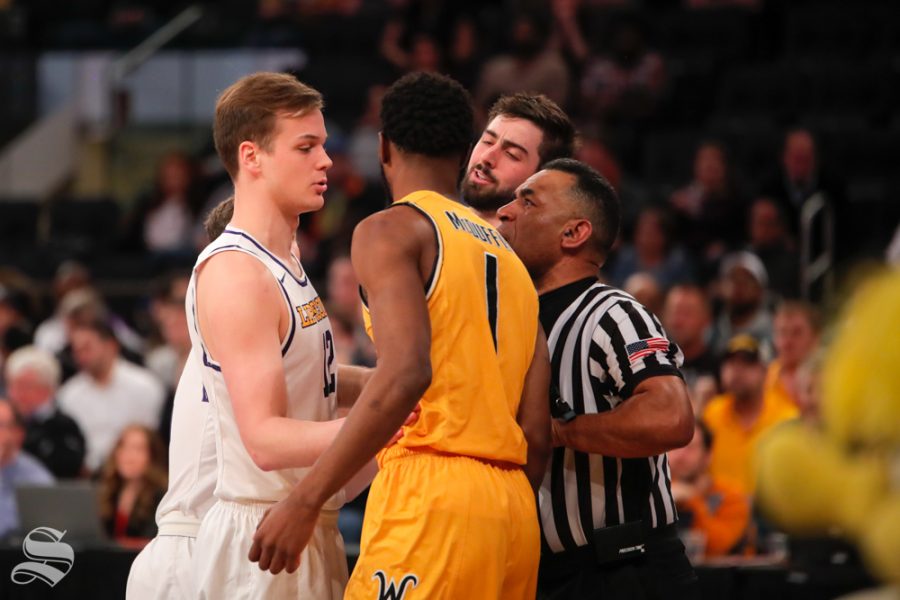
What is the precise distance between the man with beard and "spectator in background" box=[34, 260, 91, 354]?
7286 mm

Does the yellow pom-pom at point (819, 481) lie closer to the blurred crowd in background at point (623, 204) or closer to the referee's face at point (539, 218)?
the referee's face at point (539, 218)

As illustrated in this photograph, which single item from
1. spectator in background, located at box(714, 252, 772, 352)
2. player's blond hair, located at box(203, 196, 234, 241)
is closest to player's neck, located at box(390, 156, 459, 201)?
player's blond hair, located at box(203, 196, 234, 241)

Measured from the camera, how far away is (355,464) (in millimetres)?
2854

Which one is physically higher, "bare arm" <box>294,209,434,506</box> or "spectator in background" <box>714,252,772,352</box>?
"bare arm" <box>294,209,434,506</box>

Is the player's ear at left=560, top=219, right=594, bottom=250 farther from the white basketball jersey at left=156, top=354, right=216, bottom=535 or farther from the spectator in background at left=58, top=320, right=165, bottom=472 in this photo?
the spectator in background at left=58, top=320, right=165, bottom=472

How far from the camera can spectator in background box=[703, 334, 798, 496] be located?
23.4ft

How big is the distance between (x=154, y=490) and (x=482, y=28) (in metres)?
7.25

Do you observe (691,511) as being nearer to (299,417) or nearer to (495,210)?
(495,210)

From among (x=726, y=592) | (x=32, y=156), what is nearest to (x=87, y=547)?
(x=726, y=592)

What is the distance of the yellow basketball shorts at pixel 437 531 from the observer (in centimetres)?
299

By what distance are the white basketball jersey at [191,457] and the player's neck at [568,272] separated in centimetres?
105

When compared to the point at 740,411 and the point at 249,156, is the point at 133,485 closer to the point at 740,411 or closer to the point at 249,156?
the point at 740,411

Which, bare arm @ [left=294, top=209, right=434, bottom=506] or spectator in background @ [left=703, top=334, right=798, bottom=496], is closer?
bare arm @ [left=294, top=209, right=434, bottom=506]

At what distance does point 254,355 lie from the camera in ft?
10.2
